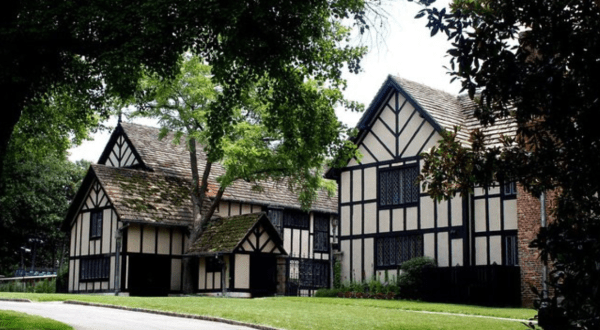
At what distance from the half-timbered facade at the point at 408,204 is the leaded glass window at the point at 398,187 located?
41mm

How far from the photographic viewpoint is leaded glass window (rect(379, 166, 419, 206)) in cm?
2994

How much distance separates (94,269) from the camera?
3669cm

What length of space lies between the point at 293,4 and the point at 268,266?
23425 mm

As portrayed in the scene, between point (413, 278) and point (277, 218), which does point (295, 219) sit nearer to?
point (277, 218)

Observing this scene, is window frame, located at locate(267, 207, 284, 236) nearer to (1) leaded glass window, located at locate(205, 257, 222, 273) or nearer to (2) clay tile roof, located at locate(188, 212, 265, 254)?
(2) clay tile roof, located at locate(188, 212, 265, 254)

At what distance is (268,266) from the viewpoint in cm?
3584

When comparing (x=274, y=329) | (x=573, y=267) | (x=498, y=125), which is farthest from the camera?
(x=498, y=125)

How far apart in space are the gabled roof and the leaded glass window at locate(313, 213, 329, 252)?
681cm

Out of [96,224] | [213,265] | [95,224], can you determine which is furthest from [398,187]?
[95,224]

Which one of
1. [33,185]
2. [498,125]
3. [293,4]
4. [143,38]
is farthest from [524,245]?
[33,185]

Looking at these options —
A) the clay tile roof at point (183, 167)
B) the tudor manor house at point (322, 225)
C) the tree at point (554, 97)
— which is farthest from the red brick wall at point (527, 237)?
the clay tile roof at point (183, 167)

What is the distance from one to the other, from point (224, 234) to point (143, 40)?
22.6 meters

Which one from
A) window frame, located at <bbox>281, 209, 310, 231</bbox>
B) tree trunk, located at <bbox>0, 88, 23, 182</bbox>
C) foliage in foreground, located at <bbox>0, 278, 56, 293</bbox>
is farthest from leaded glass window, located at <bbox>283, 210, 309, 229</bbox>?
tree trunk, located at <bbox>0, 88, 23, 182</bbox>

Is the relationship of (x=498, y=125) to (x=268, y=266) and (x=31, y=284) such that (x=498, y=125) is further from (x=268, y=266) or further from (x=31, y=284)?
(x=31, y=284)
